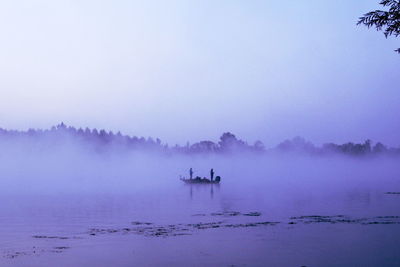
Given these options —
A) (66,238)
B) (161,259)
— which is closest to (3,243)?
(66,238)

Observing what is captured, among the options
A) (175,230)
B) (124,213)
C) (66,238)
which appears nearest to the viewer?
(66,238)

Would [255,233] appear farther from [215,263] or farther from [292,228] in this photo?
[215,263]

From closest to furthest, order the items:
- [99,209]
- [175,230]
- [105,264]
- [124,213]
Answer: [105,264], [175,230], [124,213], [99,209]

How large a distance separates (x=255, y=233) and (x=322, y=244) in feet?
18.7

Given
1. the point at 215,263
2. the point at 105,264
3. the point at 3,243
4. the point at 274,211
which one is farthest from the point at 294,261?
the point at 274,211

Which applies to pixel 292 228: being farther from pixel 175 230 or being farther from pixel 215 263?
pixel 215 263

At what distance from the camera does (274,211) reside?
4866 centimetres

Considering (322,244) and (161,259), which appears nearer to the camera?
(161,259)

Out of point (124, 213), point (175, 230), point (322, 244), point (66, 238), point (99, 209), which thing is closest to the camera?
point (322, 244)

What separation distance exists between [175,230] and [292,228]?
7302 mm

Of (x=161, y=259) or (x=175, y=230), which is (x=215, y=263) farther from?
(x=175, y=230)

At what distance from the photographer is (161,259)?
2453 centimetres

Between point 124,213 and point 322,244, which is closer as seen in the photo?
point 322,244

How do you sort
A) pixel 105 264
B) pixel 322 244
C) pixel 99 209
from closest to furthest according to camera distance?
pixel 105 264 < pixel 322 244 < pixel 99 209
